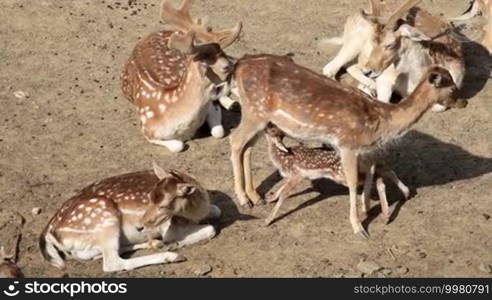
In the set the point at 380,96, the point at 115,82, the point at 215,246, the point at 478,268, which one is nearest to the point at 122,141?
the point at 115,82

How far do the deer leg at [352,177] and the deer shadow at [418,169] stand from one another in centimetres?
23

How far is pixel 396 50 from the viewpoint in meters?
9.48

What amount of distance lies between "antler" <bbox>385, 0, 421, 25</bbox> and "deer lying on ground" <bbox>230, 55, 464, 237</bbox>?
1.36 meters

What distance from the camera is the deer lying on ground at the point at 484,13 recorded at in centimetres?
1070

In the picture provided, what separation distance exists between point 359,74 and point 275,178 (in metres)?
1.97

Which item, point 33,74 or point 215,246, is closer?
point 215,246

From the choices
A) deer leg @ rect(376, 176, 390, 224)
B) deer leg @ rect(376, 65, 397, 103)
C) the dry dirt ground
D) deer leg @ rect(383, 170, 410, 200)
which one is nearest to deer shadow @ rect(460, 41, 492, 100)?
the dry dirt ground

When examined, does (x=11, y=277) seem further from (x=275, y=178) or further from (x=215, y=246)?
(x=275, y=178)

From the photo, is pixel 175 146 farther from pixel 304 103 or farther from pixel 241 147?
pixel 304 103

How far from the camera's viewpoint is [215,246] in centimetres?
782

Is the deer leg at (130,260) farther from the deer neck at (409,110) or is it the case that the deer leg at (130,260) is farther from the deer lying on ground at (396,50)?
the deer lying on ground at (396,50)

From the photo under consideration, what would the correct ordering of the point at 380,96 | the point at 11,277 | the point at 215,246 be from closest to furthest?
1. the point at 11,277
2. the point at 215,246
3. the point at 380,96

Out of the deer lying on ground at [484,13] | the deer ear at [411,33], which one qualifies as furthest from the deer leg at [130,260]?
the deer lying on ground at [484,13]

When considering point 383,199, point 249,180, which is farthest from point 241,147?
point 383,199
